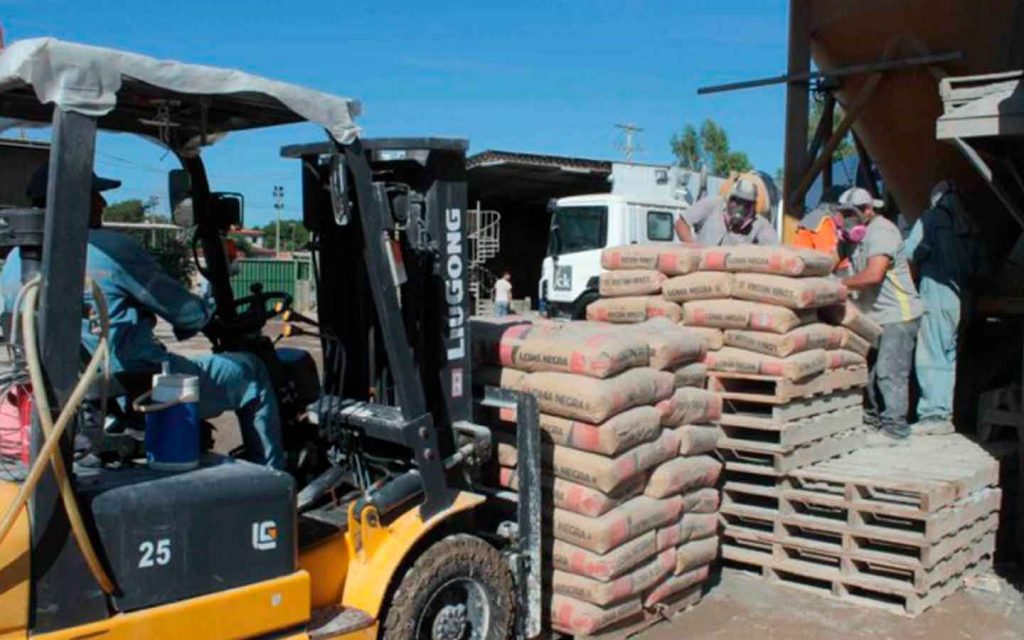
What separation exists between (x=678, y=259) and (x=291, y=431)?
3.04 meters

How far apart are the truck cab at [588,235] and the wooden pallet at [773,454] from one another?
9613 mm

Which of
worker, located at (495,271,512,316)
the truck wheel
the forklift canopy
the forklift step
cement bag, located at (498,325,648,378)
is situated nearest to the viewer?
the forklift canopy

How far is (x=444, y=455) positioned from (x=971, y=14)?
7.33 m

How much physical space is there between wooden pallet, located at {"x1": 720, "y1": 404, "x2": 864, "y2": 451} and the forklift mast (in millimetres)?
2374

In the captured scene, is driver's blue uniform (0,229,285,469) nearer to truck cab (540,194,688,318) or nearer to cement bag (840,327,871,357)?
cement bag (840,327,871,357)

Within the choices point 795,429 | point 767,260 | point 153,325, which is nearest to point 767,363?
point 795,429

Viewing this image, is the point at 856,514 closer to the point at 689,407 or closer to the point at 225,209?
the point at 689,407

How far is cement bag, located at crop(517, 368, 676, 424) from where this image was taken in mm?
4867

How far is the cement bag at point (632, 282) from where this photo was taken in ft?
22.3

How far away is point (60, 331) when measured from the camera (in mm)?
3043

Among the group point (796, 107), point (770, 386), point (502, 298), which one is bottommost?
point (502, 298)

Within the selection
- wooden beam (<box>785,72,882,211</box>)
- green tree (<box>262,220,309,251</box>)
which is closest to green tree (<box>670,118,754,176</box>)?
green tree (<box>262,220,309,251</box>)

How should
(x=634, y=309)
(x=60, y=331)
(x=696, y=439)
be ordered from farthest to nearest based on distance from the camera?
(x=634, y=309), (x=696, y=439), (x=60, y=331)

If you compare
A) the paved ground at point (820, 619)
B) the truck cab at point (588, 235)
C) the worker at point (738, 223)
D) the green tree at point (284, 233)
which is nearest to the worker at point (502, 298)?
the truck cab at point (588, 235)
